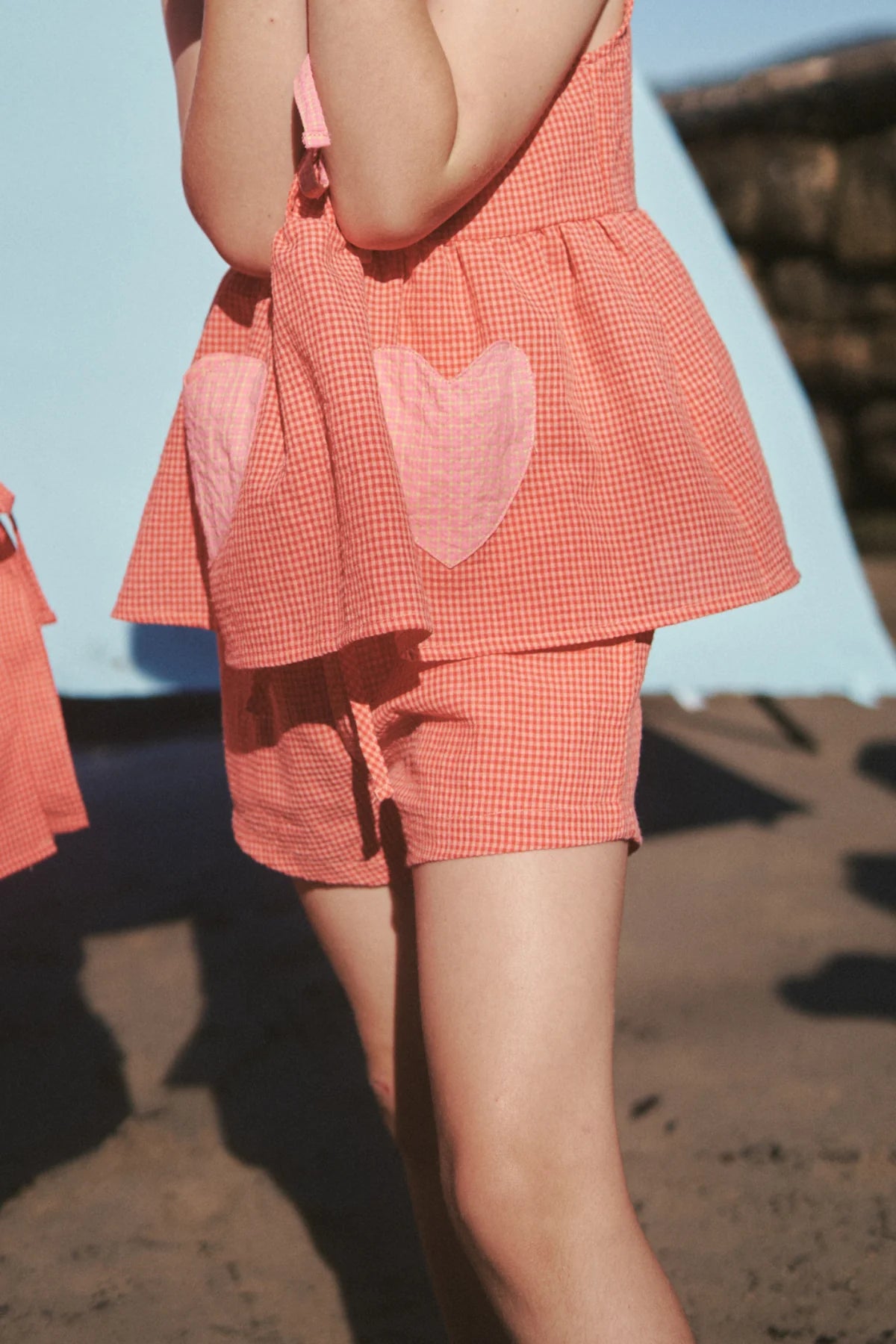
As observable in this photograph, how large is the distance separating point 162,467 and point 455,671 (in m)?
0.32

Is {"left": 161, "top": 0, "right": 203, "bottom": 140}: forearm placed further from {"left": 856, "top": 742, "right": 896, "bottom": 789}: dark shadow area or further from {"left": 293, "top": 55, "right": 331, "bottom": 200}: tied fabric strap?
{"left": 856, "top": 742, "right": 896, "bottom": 789}: dark shadow area

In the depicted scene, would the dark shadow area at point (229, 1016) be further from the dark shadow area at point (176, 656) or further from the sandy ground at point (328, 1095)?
the dark shadow area at point (176, 656)

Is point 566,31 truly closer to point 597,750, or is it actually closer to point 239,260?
point 239,260

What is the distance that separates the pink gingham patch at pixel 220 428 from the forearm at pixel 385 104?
15 centimetres

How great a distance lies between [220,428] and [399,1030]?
0.45 meters

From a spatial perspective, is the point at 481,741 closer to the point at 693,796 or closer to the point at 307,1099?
the point at 307,1099

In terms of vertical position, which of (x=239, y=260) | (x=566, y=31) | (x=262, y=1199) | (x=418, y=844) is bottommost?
(x=262, y=1199)

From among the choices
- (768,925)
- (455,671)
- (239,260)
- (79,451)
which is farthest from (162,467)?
(768,925)

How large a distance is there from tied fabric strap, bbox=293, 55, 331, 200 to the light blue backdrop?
41.7 inches

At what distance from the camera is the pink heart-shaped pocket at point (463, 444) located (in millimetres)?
777

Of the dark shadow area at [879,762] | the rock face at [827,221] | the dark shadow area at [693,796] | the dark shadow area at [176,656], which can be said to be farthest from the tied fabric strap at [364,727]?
the rock face at [827,221]

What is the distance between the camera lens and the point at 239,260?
837 mm

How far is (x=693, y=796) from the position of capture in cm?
279

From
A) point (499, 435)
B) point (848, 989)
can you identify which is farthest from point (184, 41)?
point (848, 989)
